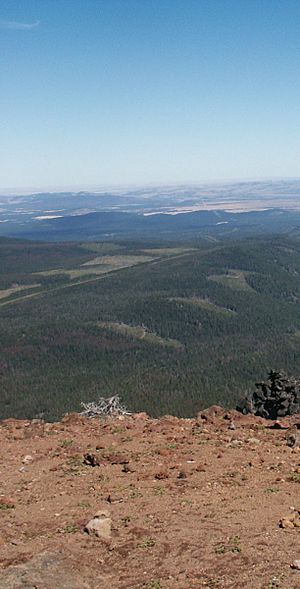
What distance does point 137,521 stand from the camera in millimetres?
20484

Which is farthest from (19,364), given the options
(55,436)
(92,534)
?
(92,534)

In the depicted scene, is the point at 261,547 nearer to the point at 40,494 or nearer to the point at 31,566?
the point at 31,566

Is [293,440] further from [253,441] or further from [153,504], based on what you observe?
[153,504]

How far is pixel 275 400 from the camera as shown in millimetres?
36594

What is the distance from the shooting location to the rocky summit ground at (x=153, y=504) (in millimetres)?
17047

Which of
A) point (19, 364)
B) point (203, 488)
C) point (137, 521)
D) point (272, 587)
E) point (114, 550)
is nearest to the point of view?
point (272, 587)

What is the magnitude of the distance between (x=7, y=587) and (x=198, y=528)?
6.64 metres

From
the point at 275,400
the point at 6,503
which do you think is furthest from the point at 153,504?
the point at 275,400

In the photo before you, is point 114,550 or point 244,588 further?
point 114,550

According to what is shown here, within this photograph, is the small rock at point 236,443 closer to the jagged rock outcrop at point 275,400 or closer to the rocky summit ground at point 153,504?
the rocky summit ground at point 153,504

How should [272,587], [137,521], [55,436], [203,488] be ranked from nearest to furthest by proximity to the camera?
[272,587] → [137,521] → [203,488] → [55,436]

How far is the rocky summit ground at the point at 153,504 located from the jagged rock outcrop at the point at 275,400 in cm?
442

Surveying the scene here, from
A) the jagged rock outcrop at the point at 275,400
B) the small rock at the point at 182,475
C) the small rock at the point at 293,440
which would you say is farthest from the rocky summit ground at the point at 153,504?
the jagged rock outcrop at the point at 275,400

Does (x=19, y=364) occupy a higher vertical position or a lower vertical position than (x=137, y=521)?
lower
